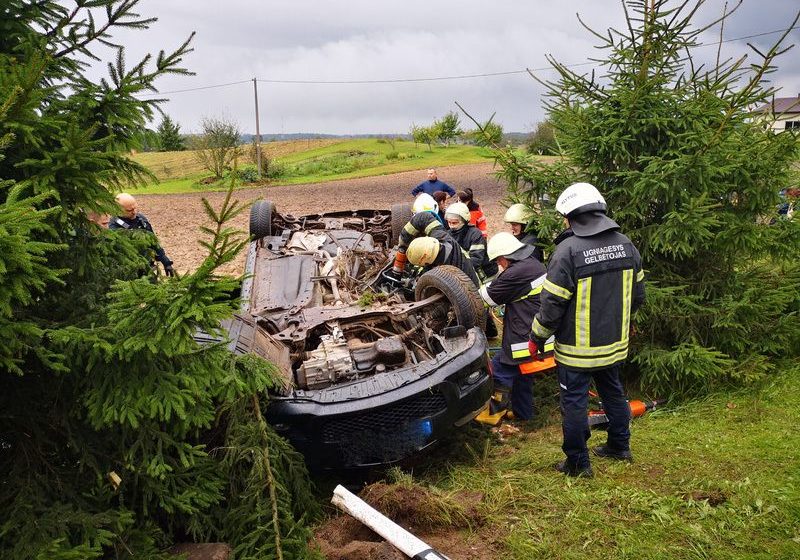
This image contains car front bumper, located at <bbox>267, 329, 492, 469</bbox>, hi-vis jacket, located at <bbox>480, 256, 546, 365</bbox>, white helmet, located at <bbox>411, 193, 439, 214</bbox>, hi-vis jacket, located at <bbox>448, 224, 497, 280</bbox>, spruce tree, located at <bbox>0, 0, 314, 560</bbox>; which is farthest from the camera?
white helmet, located at <bbox>411, 193, 439, 214</bbox>

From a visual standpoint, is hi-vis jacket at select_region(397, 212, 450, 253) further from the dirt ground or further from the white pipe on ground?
the dirt ground

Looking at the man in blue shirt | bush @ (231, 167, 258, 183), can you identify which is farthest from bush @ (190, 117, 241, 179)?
the man in blue shirt

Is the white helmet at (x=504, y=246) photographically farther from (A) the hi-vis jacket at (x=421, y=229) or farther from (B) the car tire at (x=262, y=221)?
(B) the car tire at (x=262, y=221)

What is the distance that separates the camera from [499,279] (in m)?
4.64

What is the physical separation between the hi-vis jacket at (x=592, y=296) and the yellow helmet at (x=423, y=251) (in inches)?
68.1

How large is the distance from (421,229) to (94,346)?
3928 millimetres

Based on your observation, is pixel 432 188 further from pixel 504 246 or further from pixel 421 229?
pixel 504 246

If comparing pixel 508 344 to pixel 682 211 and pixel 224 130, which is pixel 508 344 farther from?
pixel 224 130

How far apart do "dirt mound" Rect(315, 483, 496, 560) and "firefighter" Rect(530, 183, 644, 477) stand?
2.89 ft

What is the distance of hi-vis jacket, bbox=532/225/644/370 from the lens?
11.6ft

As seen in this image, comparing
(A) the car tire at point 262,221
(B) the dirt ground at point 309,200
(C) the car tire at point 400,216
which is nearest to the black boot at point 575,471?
(C) the car tire at point 400,216

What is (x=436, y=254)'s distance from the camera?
206 inches

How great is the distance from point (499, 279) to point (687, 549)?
232 cm

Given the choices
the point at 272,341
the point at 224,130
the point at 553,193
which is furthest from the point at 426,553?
the point at 224,130
